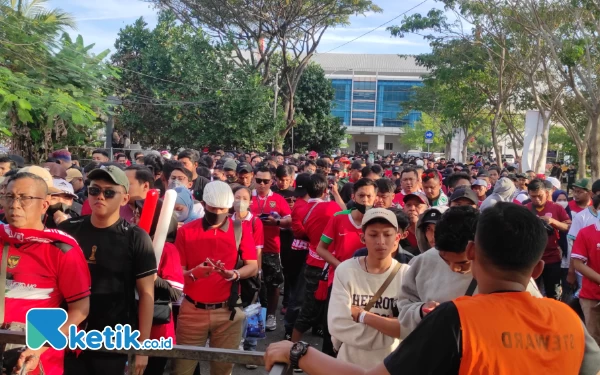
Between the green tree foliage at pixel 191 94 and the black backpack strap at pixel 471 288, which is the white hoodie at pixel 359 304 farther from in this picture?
the green tree foliage at pixel 191 94

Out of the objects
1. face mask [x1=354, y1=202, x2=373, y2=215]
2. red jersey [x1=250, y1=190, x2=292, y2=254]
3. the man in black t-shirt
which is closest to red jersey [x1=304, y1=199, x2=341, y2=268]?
red jersey [x1=250, y1=190, x2=292, y2=254]

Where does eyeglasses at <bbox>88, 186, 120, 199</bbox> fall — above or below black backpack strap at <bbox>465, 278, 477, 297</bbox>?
above

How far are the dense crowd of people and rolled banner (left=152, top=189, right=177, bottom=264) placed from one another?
89 millimetres

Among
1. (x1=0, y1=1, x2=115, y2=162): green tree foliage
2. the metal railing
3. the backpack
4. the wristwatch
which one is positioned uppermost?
Answer: (x1=0, y1=1, x2=115, y2=162): green tree foliage

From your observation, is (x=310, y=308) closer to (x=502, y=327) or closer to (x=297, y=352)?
(x=297, y=352)

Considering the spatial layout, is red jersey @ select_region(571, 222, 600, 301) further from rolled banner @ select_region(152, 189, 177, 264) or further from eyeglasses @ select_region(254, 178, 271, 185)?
rolled banner @ select_region(152, 189, 177, 264)

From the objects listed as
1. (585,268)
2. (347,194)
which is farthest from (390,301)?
(347,194)

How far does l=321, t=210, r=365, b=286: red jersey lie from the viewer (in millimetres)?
4715

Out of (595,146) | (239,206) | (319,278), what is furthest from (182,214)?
(595,146)

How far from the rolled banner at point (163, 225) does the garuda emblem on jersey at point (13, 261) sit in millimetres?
812

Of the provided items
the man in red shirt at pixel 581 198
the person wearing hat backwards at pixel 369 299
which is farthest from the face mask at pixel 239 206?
the man in red shirt at pixel 581 198

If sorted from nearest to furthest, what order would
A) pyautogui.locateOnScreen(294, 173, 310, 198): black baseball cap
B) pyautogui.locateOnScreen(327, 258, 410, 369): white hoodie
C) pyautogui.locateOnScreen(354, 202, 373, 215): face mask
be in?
pyautogui.locateOnScreen(327, 258, 410, 369): white hoodie, pyautogui.locateOnScreen(354, 202, 373, 215): face mask, pyautogui.locateOnScreen(294, 173, 310, 198): black baseball cap

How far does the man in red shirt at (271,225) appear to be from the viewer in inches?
261

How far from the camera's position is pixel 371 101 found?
3255 inches
